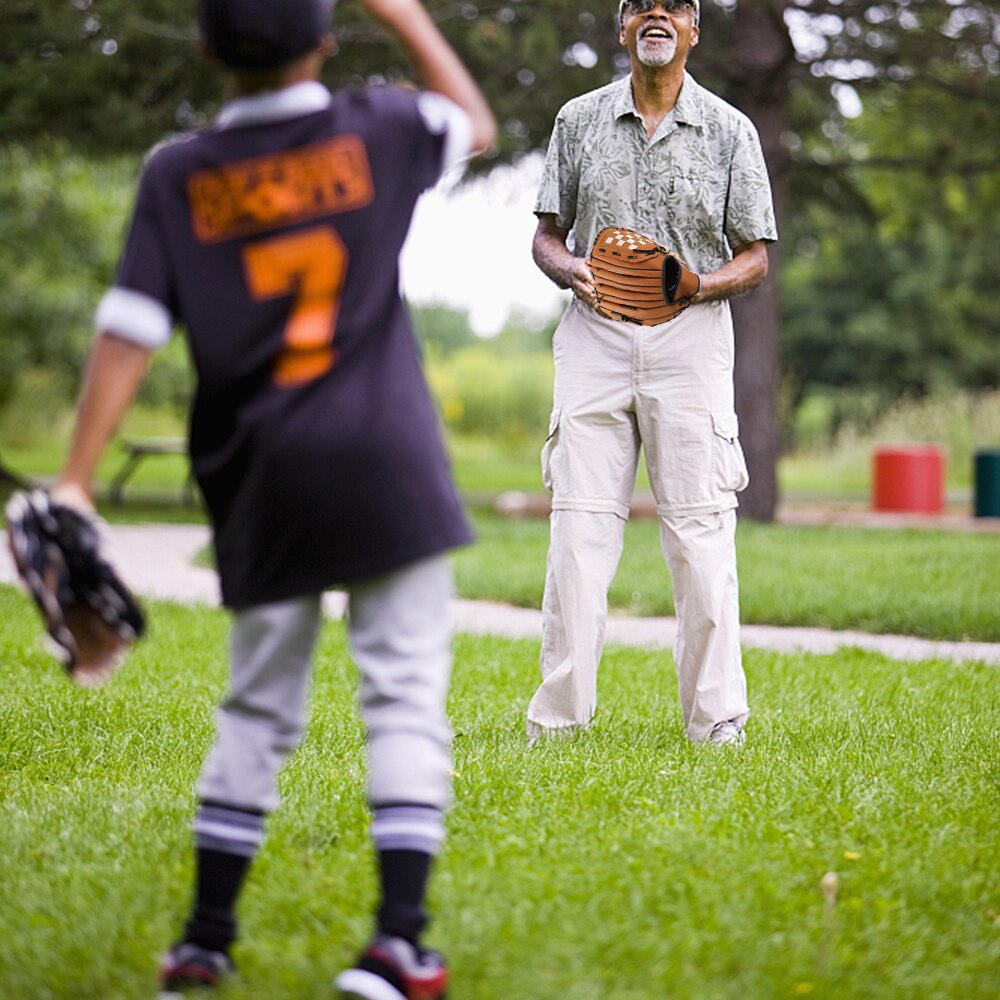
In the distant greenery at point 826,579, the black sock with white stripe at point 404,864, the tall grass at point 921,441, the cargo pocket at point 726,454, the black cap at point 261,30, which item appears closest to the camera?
the black cap at point 261,30

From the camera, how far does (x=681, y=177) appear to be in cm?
441

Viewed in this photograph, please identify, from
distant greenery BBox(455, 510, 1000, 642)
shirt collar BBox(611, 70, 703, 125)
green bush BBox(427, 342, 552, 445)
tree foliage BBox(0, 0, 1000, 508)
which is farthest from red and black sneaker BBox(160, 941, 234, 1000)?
green bush BBox(427, 342, 552, 445)

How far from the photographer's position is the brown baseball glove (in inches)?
169

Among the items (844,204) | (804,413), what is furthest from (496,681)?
(804,413)

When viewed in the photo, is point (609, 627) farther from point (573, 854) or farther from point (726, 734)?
point (573, 854)

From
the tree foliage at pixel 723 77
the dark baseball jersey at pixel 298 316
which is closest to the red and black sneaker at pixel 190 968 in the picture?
the dark baseball jersey at pixel 298 316

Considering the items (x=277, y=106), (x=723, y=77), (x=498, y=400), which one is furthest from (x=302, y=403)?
(x=498, y=400)

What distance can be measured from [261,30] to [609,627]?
560 cm

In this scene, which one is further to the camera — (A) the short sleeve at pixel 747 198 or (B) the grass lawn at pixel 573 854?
(A) the short sleeve at pixel 747 198

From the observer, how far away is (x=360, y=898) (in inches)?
119

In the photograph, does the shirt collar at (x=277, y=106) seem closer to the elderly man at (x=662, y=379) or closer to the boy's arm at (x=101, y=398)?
the boy's arm at (x=101, y=398)

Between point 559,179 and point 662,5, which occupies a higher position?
point 662,5

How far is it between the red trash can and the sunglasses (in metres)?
12.5

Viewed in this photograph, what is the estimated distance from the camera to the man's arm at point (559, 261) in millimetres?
4312
